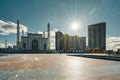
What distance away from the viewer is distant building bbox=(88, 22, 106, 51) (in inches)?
5410

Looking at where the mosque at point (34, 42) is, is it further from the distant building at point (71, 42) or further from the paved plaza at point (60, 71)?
the paved plaza at point (60, 71)

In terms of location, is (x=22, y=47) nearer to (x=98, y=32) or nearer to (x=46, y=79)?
(x=98, y=32)

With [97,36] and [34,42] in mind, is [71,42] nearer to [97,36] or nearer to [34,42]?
[97,36]

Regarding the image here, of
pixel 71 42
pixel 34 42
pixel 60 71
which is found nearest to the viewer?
pixel 60 71

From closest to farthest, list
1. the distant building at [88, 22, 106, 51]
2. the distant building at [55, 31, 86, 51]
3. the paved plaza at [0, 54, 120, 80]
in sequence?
the paved plaza at [0, 54, 120, 80] < the distant building at [88, 22, 106, 51] < the distant building at [55, 31, 86, 51]

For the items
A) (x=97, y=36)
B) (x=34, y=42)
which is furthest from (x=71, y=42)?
(x=34, y=42)

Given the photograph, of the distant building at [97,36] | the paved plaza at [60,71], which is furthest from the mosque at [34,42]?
the paved plaza at [60,71]

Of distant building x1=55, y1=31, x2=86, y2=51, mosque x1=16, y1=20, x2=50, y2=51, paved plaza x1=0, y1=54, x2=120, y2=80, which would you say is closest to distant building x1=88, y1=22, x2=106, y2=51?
distant building x1=55, y1=31, x2=86, y2=51

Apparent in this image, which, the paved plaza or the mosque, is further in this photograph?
the mosque

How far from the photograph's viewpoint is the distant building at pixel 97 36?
137425 mm

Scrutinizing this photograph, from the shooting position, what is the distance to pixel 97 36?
14238cm

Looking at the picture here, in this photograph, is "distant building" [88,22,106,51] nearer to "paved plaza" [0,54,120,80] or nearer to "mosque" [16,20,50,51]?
"mosque" [16,20,50,51]

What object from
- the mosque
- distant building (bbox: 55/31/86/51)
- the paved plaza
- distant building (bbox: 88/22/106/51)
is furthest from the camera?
distant building (bbox: 55/31/86/51)

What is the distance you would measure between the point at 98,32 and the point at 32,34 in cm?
6182
